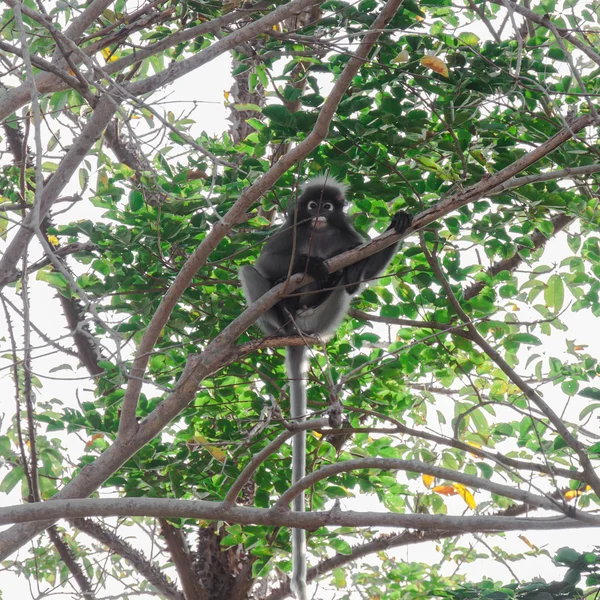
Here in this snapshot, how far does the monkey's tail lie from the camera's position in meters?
3.16

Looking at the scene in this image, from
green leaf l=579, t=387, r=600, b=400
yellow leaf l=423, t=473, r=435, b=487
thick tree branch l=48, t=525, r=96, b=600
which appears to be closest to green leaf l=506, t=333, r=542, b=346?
yellow leaf l=423, t=473, r=435, b=487

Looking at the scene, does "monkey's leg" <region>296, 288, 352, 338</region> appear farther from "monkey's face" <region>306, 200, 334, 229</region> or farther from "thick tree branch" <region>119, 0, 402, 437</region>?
"thick tree branch" <region>119, 0, 402, 437</region>

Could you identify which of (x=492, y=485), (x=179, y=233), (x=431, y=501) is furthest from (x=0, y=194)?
(x=492, y=485)

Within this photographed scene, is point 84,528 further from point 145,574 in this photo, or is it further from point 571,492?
point 571,492

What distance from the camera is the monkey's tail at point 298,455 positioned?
3.16 m

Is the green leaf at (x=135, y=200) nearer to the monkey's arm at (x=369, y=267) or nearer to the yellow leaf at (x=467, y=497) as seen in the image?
the monkey's arm at (x=369, y=267)

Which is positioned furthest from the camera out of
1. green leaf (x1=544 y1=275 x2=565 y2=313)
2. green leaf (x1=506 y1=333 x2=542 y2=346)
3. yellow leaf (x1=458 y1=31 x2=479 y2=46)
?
green leaf (x1=544 y1=275 x2=565 y2=313)

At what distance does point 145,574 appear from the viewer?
4887mm

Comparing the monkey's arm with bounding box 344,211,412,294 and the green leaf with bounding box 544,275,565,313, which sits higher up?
the monkey's arm with bounding box 344,211,412,294

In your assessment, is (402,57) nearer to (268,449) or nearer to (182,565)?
(268,449)

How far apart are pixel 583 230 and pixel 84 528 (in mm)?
3463

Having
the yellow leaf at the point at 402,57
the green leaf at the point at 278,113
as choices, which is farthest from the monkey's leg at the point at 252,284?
the yellow leaf at the point at 402,57

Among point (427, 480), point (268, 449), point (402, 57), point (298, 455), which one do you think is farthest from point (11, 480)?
point (402, 57)

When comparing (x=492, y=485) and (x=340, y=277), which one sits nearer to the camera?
(x=492, y=485)
